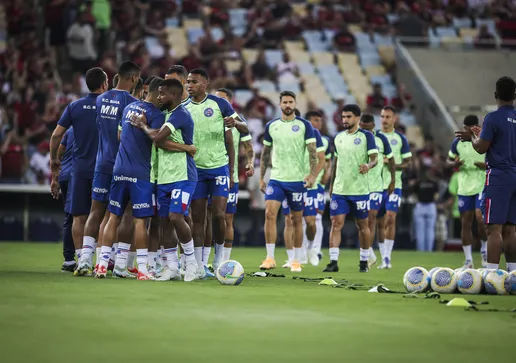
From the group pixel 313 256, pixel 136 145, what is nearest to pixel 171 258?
pixel 136 145

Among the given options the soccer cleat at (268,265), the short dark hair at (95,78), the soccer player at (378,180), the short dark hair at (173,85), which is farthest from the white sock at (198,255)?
the soccer player at (378,180)

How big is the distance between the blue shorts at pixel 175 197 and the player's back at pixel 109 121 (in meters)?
1.00

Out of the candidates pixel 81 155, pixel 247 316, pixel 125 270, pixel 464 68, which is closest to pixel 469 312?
pixel 247 316

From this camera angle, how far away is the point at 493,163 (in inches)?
521

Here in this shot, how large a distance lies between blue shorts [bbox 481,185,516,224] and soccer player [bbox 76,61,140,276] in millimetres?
5044

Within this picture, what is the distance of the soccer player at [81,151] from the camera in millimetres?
14227

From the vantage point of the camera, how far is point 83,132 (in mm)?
14297

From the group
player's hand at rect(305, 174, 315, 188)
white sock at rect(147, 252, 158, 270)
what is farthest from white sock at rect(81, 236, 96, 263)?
player's hand at rect(305, 174, 315, 188)

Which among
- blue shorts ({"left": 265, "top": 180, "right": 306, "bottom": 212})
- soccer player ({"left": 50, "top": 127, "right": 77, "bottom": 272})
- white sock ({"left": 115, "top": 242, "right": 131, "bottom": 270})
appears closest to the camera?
white sock ({"left": 115, "top": 242, "right": 131, "bottom": 270})

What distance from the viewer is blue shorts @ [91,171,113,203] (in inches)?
538

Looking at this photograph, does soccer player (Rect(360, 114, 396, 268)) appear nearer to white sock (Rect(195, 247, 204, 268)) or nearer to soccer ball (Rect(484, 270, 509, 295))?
white sock (Rect(195, 247, 204, 268))

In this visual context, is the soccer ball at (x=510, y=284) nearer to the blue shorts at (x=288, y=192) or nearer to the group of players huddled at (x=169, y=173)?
the group of players huddled at (x=169, y=173)

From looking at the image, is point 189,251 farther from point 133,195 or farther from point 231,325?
point 231,325

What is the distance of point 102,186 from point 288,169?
455 centimetres
